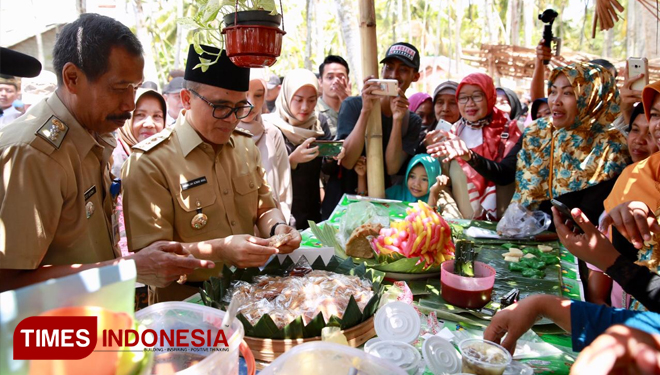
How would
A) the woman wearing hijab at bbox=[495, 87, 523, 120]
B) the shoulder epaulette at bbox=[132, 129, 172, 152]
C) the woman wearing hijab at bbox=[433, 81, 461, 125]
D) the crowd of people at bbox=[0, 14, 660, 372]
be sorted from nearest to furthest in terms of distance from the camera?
1. the crowd of people at bbox=[0, 14, 660, 372]
2. the shoulder epaulette at bbox=[132, 129, 172, 152]
3. the woman wearing hijab at bbox=[433, 81, 461, 125]
4. the woman wearing hijab at bbox=[495, 87, 523, 120]

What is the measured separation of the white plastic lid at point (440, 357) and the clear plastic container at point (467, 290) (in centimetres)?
63

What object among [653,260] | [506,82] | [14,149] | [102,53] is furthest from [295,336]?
→ [506,82]

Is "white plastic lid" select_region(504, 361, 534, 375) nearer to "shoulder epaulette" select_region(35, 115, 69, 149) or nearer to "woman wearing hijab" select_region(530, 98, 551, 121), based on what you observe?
"shoulder epaulette" select_region(35, 115, 69, 149)

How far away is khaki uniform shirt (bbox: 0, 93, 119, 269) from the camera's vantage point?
1.68 meters

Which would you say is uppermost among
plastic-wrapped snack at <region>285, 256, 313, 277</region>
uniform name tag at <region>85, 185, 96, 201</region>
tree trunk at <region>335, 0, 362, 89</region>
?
tree trunk at <region>335, 0, 362, 89</region>

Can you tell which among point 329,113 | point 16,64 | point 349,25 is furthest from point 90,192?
point 349,25

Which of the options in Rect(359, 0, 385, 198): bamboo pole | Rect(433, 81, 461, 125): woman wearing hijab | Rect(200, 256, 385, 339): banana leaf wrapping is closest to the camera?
Rect(200, 256, 385, 339): banana leaf wrapping

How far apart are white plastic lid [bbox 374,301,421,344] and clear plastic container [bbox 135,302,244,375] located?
2.18 ft

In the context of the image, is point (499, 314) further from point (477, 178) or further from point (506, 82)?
point (506, 82)

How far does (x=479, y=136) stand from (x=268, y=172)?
2.23m

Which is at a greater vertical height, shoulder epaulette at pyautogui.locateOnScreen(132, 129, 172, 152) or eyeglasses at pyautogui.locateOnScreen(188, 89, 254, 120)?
eyeglasses at pyautogui.locateOnScreen(188, 89, 254, 120)

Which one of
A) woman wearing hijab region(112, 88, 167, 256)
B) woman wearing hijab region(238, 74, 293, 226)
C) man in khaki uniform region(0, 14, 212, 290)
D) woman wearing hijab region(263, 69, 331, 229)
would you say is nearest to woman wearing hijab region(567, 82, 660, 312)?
man in khaki uniform region(0, 14, 212, 290)

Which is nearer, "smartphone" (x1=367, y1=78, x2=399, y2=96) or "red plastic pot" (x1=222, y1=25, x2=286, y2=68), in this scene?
"red plastic pot" (x1=222, y1=25, x2=286, y2=68)

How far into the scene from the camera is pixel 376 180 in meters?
4.17
